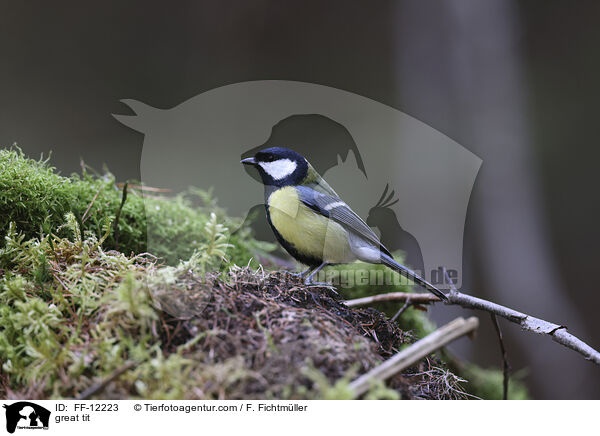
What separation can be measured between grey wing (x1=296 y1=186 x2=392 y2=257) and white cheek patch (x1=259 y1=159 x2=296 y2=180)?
5cm

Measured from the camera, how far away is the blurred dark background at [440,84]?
81.6 inches

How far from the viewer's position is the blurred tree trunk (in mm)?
2148

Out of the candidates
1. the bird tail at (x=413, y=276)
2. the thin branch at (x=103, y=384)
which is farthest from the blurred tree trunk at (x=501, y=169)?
the thin branch at (x=103, y=384)

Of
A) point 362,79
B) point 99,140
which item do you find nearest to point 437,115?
point 362,79

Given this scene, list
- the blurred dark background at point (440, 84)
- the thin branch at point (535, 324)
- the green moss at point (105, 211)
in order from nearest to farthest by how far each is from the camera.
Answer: the thin branch at point (535, 324) < the green moss at point (105, 211) < the blurred dark background at point (440, 84)

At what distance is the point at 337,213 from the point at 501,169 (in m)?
1.62

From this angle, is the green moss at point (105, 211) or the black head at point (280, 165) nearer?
the green moss at point (105, 211)

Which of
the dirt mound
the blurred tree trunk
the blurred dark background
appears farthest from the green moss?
the blurred tree trunk

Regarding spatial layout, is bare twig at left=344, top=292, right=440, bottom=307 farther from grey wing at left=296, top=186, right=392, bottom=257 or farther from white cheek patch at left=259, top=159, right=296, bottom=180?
white cheek patch at left=259, top=159, right=296, bottom=180

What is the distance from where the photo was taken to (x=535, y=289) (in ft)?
7.12

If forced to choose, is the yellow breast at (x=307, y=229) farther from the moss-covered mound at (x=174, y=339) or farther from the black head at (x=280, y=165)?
the moss-covered mound at (x=174, y=339)

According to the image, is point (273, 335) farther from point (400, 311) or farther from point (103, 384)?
point (400, 311)
